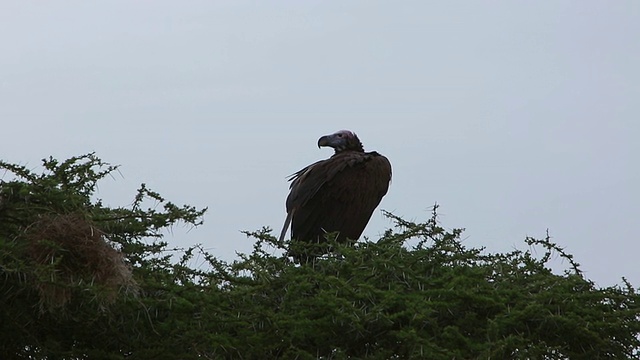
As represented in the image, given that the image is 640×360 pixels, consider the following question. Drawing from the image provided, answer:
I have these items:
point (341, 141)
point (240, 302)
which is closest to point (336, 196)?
point (341, 141)

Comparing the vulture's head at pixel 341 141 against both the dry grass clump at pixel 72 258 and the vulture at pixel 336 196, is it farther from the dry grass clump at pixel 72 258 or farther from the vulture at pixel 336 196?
the dry grass clump at pixel 72 258

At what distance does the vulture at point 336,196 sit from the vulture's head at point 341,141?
862 mm

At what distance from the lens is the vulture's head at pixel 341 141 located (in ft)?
33.2

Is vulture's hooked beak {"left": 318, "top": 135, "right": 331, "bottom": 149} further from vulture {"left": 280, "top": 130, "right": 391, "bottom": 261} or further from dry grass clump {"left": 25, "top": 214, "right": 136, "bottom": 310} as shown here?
dry grass clump {"left": 25, "top": 214, "right": 136, "bottom": 310}

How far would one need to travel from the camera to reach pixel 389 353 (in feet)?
17.8

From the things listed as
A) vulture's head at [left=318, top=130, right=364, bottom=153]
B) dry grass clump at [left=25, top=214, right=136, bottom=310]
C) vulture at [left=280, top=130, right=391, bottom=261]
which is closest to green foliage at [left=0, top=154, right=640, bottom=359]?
dry grass clump at [left=25, top=214, right=136, bottom=310]

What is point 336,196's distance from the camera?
8.66m

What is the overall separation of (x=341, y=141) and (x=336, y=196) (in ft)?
5.16

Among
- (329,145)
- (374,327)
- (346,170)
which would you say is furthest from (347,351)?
(329,145)

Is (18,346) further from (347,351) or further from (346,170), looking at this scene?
(346,170)

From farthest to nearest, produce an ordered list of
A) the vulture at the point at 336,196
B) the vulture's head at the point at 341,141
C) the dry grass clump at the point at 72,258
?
the vulture's head at the point at 341,141 < the vulture at the point at 336,196 < the dry grass clump at the point at 72,258

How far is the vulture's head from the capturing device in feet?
33.2

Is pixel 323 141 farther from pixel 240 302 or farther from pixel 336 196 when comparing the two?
pixel 240 302

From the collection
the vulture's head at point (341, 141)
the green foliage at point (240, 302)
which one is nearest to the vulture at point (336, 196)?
A: the vulture's head at point (341, 141)
